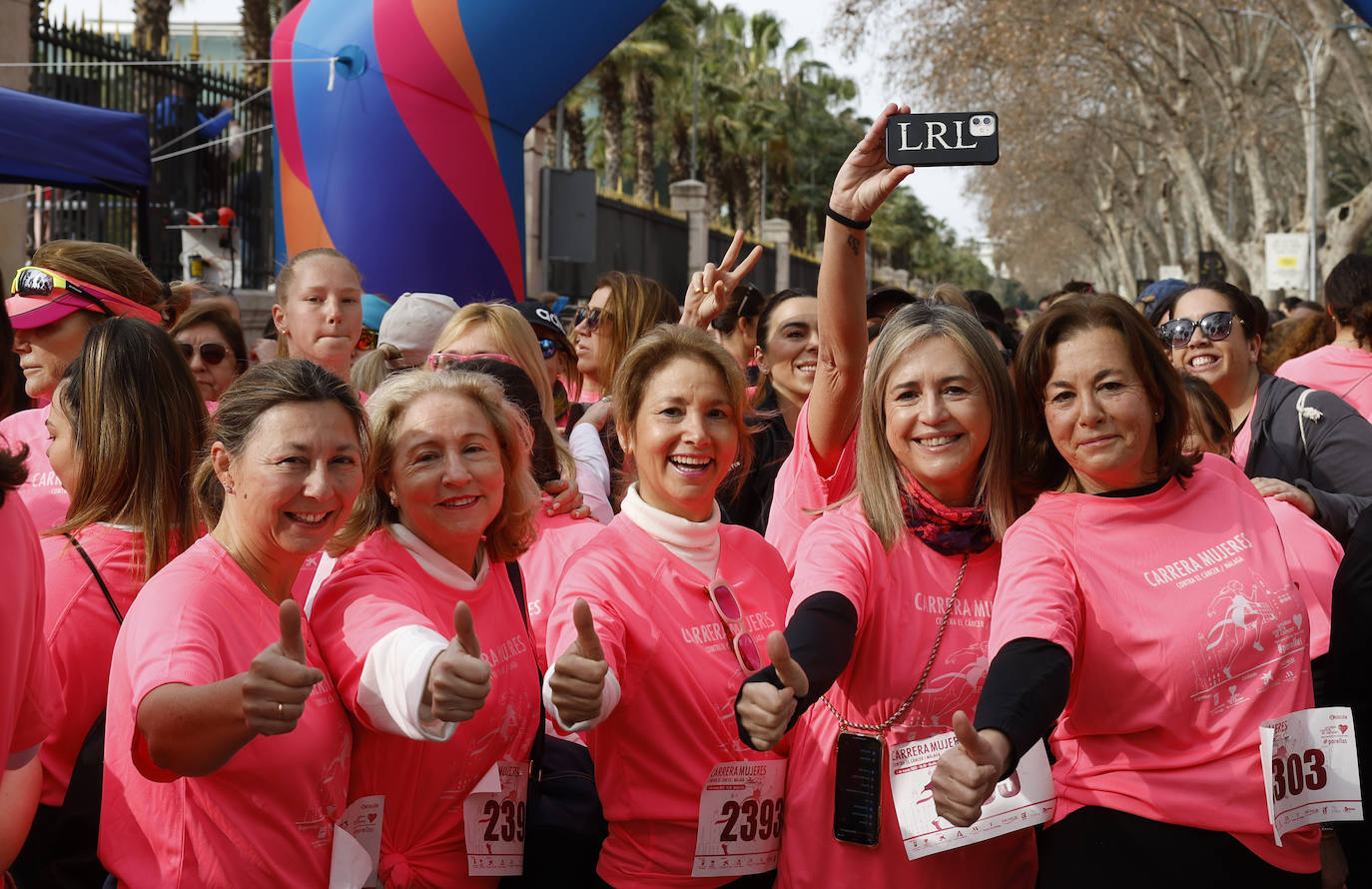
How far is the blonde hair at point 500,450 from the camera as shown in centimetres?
277

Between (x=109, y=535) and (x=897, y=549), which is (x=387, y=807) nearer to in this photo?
(x=109, y=535)

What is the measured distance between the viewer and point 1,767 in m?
1.87

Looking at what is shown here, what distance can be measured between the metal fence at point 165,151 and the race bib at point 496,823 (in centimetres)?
810

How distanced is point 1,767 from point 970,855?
5.74ft

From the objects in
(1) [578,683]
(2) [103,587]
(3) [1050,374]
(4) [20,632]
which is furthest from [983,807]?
(2) [103,587]

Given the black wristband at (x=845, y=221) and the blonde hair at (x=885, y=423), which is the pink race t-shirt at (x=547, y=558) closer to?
the blonde hair at (x=885, y=423)

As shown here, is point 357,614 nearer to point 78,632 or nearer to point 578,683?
point 578,683

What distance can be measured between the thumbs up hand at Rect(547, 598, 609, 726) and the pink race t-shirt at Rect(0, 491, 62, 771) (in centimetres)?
82

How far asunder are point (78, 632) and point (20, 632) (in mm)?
984

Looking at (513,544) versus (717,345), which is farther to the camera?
(717,345)

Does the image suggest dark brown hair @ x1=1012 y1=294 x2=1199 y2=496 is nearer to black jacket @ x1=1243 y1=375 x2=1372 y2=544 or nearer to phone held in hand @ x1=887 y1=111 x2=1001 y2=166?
phone held in hand @ x1=887 y1=111 x2=1001 y2=166

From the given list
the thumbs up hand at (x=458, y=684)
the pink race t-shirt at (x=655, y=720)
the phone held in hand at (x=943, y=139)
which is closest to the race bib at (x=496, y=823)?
the pink race t-shirt at (x=655, y=720)

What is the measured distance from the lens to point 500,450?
9.58 ft

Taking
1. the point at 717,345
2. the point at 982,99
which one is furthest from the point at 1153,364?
the point at 982,99
